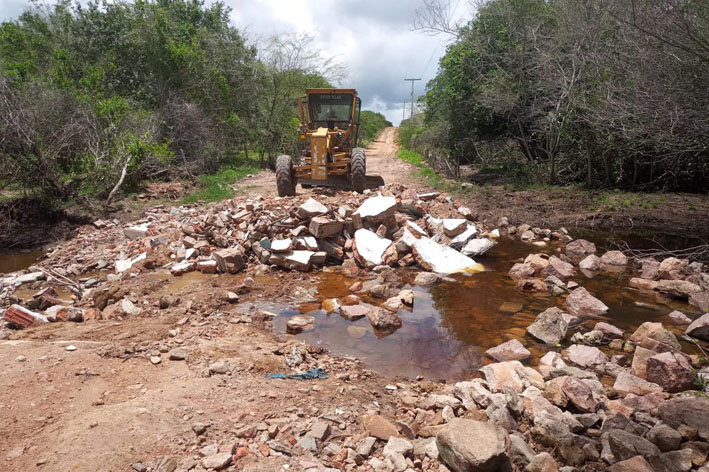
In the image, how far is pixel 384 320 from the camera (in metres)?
4.62

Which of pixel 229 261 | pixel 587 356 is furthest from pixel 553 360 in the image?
pixel 229 261

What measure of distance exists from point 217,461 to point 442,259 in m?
5.06

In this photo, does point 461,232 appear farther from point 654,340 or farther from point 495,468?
point 495,468

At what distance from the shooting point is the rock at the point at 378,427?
266cm

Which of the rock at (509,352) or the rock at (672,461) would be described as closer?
the rock at (672,461)

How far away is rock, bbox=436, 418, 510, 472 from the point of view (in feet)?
7.39

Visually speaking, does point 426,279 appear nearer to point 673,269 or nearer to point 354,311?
point 354,311

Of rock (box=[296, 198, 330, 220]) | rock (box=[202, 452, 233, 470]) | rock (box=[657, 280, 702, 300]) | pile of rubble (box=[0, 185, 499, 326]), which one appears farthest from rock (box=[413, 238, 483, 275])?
rock (box=[202, 452, 233, 470])

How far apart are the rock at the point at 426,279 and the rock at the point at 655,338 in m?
2.55

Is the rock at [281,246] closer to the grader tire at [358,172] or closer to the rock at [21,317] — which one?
the rock at [21,317]

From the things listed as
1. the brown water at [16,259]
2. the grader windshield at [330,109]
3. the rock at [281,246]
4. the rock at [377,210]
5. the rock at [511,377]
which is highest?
the grader windshield at [330,109]

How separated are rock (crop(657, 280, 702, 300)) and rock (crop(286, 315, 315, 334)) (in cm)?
483

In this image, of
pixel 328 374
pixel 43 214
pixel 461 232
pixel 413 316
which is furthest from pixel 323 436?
pixel 43 214

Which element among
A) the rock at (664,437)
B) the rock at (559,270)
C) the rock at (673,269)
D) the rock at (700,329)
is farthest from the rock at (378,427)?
the rock at (673,269)
